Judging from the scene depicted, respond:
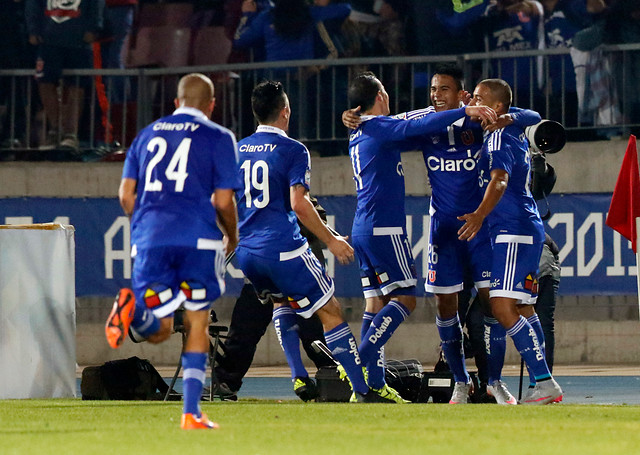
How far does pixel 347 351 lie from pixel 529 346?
4.35 feet

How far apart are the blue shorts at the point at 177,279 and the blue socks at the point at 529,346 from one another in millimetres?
2830

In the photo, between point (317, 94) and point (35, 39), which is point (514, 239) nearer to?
point (317, 94)

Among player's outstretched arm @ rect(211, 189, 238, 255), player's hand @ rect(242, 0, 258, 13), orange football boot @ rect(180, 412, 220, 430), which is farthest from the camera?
player's hand @ rect(242, 0, 258, 13)

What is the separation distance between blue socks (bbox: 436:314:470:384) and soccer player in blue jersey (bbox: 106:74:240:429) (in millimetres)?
2828

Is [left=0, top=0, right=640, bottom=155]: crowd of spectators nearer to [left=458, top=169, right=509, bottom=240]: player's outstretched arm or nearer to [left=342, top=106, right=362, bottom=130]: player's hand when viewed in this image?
[left=342, top=106, right=362, bottom=130]: player's hand

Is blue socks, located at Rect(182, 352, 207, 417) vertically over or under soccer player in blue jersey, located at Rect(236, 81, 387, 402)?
under

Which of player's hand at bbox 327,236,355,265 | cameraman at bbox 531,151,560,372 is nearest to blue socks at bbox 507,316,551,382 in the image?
player's hand at bbox 327,236,355,265

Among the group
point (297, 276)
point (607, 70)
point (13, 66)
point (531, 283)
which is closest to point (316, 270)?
point (297, 276)

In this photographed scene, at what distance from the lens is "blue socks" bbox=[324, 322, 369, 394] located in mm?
9562

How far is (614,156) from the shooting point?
15750 mm

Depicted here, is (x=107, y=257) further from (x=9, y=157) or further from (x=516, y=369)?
(x=516, y=369)

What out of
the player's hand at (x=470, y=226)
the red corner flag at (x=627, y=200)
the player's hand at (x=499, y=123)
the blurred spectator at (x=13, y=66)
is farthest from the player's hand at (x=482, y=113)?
the blurred spectator at (x=13, y=66)

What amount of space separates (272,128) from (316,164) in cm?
662

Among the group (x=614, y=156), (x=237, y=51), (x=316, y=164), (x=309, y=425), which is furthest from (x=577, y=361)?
(x=309, y=425)
